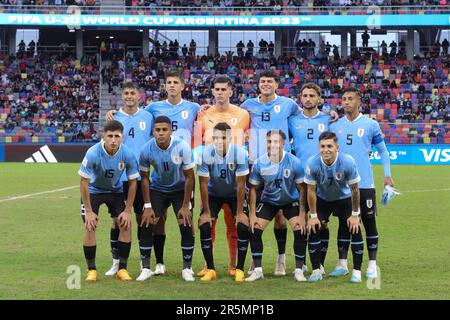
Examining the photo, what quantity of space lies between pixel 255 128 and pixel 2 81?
35.7m

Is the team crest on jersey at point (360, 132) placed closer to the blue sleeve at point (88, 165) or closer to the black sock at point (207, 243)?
the black sock at point (207, 243)

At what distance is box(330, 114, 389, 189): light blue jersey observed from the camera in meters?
9.17

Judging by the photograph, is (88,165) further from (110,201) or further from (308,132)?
(308,132)

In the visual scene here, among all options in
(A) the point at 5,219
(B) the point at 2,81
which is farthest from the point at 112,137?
(B) the point at 2,81

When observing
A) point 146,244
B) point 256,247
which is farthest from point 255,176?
point 146,244

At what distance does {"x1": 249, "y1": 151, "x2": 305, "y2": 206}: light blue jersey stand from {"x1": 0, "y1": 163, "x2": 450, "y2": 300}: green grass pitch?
916 millimetres

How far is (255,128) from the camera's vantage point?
380 inches

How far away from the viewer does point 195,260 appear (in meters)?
10.4

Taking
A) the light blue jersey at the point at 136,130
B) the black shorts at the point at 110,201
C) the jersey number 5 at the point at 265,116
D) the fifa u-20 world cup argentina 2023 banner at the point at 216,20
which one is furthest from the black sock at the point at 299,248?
the fifa u-20 world cup argentina 2023 banner at the point at 216,20

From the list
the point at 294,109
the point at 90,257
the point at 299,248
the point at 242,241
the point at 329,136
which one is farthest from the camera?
the point at 294,109

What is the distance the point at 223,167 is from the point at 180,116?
0.92 metres

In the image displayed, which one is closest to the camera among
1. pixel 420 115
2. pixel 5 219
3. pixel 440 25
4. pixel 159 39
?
pixel 5 219

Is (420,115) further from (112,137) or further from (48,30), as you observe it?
(112,137)

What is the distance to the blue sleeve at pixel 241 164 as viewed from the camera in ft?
29.2
